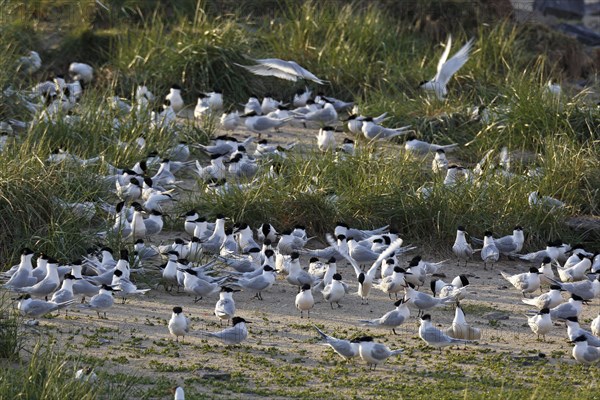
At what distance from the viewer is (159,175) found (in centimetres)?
1097

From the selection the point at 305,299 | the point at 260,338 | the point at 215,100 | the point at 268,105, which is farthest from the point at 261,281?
the point at 215,100

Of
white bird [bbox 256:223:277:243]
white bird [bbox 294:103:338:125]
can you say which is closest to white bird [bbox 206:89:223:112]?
white bird [bbox 294:103:338:125]

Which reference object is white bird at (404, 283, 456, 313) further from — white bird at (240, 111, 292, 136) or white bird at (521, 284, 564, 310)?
white bird at (240, 111, 292, 136)

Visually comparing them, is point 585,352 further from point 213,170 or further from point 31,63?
point 31,63

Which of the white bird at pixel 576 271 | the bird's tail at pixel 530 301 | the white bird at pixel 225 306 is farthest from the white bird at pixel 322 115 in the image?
the white bird at pixel 225 306

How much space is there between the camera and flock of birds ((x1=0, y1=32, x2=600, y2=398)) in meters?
7.75

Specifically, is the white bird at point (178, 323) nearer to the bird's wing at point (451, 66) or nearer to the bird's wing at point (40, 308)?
the bird's wing at point (40, 308)

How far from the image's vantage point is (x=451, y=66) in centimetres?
1340

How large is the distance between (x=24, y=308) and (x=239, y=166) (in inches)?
155

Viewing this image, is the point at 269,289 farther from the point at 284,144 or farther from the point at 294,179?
the point at 284,144

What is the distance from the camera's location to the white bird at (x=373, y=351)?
22.9 ft

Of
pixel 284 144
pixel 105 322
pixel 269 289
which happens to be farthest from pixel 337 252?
pixel 284 144

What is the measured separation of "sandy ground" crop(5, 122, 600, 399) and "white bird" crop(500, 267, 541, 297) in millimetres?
132

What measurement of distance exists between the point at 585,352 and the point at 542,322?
0.59 meters
